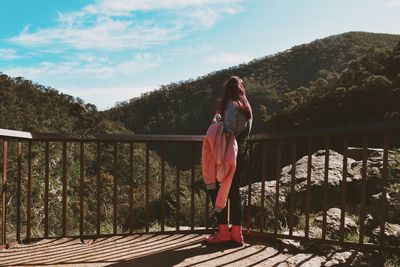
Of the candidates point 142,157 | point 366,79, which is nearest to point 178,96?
point 142,157

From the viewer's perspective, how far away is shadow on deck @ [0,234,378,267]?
327 centimetres

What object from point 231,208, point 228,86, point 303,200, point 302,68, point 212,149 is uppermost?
point 302,68

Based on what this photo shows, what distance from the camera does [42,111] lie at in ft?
129

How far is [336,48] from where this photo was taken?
61.6 metres

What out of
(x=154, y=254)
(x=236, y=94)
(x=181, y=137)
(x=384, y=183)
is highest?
(x=236, y=94)

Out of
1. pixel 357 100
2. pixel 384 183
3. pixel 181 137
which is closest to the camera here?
pixel 384 183

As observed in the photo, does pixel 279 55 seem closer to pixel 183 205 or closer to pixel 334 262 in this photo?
pixel 183 205

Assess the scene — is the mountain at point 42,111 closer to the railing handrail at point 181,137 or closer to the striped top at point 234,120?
the railing handrail at point 181,137

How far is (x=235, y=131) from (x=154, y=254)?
4.13ft

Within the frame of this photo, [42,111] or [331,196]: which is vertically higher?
[42,111]

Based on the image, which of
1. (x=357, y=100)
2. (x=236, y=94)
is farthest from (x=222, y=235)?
(x=357, y=100)

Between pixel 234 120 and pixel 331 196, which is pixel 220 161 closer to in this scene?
pixel 234 120

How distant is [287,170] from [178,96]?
6279cm

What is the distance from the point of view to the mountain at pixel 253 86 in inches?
2291
